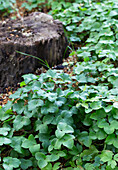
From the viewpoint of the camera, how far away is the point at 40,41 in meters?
2.63

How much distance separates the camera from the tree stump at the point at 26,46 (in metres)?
2.55

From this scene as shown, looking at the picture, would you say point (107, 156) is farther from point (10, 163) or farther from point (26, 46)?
point (26, 46)

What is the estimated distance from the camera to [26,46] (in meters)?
2.55

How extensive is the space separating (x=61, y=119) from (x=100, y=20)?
5.93 ft

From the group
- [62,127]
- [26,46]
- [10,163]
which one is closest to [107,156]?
[62,127]

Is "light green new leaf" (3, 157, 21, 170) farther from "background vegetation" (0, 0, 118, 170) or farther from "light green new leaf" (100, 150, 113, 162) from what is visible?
"light green new leaf" (100, 150, 113, 162)

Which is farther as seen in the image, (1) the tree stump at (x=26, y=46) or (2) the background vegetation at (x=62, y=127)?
(1) the tree stump at (x=26, y=46)

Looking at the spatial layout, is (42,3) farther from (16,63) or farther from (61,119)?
(61,119)

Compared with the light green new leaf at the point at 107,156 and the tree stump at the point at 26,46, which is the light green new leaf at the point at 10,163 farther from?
the tree stump at the point at 26,46

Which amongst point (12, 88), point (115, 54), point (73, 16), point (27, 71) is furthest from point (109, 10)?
point (12, 88)

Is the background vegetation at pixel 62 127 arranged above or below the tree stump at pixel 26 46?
below

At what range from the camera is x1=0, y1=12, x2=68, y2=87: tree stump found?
2.55 metres

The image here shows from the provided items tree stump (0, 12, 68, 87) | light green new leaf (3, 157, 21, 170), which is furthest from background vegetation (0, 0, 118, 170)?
tree stump (0, 12, 68, 87)

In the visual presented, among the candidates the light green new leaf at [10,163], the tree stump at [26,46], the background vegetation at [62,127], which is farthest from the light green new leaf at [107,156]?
the tree stump at [26,46]
